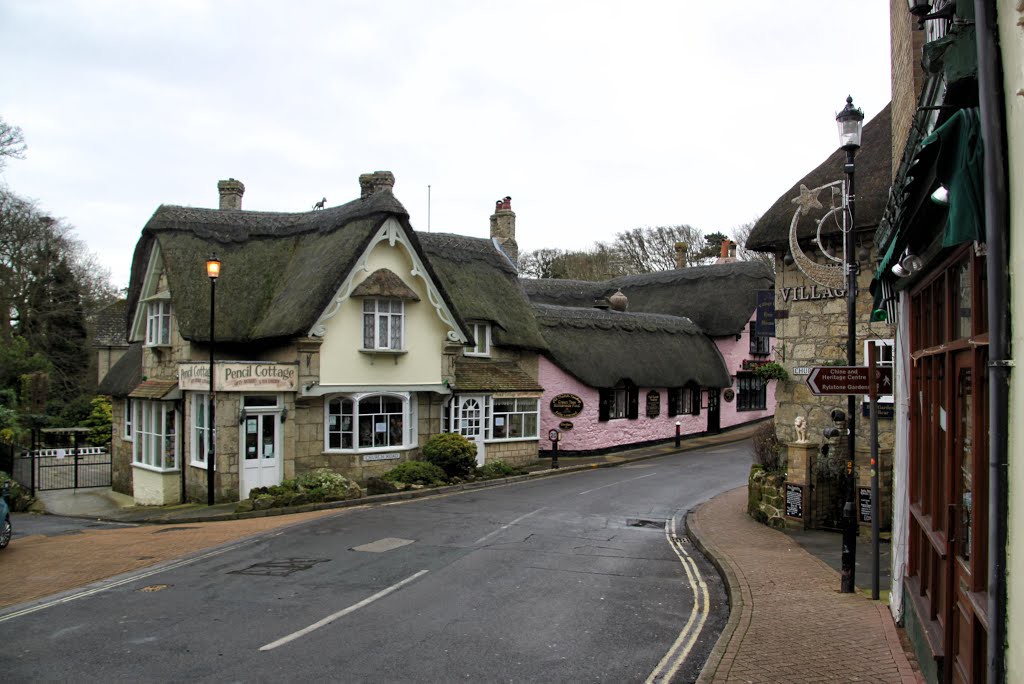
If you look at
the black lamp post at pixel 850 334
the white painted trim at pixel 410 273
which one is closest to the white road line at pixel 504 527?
the black lamp post at pixel 850 334

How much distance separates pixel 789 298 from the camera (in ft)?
54.0

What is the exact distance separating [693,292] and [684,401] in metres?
7.89

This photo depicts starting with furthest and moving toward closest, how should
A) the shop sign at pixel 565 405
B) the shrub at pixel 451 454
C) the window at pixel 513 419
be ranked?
the shop sign at pixel 565 405 → the window at pixel 513 419 → the shrub at pixel 451 454

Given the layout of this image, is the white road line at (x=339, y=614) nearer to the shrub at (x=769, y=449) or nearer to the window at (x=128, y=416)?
the shrub at (x=769, y=449)

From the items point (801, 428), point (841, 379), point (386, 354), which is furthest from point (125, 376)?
point (841, 379)

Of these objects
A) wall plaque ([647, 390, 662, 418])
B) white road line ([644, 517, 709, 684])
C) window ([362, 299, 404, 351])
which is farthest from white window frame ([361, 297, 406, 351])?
wall plaque ([647, 390, 662, 418])

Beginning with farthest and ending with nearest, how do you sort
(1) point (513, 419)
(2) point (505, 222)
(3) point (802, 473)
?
(2) point (505, 222) → (1) point (513, 419) → (3) point (802, 473)

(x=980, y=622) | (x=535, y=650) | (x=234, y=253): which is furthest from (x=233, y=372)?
(x=980, y=622)

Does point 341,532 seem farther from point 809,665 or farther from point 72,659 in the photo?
point 809,665

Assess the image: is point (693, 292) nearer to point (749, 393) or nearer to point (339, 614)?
point (749, 393)

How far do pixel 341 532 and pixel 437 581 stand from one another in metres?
4.82

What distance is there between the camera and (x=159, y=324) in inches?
971

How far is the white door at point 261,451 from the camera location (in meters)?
20.8

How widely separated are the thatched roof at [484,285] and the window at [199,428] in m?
10.1
